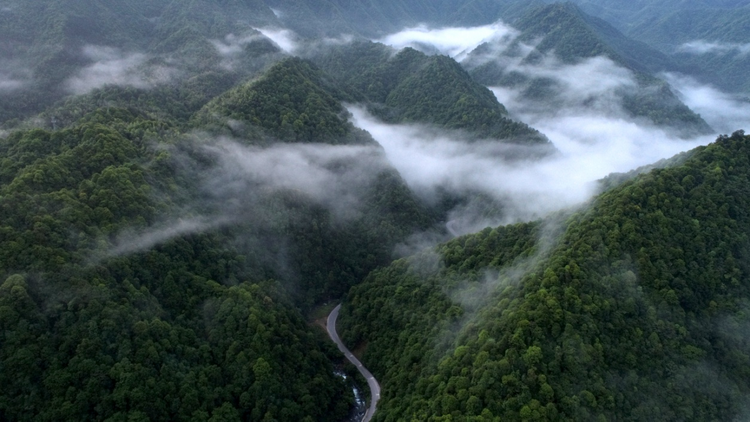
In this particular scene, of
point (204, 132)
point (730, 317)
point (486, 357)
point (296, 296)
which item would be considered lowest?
point (296, 296)

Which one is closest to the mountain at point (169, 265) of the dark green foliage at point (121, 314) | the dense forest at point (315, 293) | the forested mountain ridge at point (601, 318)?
the dark green foliage at point (121, 314)

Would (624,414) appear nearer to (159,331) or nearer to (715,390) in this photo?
(715,390)

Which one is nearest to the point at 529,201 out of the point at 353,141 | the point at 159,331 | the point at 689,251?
the point at 353,141

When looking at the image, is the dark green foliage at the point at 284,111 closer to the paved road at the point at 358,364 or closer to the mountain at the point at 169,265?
the mountain at the point at 169,265

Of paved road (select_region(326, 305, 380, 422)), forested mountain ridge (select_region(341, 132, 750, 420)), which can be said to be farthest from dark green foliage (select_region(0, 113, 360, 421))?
forested mountain ridge (select_region(341, 132, 750, 420))

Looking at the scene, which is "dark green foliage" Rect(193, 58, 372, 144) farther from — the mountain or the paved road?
the paved road

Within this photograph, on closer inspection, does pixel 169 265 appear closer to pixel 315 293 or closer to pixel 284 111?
pixel 315 293

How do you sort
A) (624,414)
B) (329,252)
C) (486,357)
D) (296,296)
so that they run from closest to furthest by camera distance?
(624,414) < (486,357) < (296,296) < (329,252)
